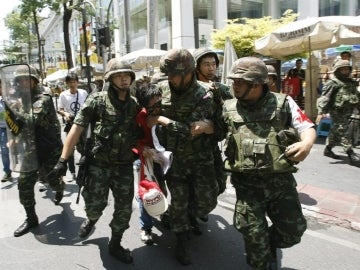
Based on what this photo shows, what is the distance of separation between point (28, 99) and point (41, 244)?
1521mm

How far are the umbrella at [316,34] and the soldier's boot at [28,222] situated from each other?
6.37 metres

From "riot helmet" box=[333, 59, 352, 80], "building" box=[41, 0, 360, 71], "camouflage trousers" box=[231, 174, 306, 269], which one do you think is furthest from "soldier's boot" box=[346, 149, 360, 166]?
"building" box=[41, 0, 360, 71]

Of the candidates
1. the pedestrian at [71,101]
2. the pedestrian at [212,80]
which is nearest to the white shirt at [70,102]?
the pedestrian at [71,101]

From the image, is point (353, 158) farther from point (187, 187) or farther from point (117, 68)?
point (117, 68)

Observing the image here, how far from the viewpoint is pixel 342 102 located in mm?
6344

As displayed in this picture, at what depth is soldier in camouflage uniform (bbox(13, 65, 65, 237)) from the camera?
418 cm

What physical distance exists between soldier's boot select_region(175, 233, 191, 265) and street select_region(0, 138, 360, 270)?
6 centimetres

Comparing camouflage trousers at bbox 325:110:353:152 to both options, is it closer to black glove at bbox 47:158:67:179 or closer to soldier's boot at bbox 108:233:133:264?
soldier's boot at bbox 108:233:133:264

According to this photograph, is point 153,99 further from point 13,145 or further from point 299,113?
point 13,145

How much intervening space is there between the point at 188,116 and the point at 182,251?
1.19m

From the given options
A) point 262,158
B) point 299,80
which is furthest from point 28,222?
point 299,80

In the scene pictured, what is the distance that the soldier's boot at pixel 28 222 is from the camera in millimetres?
4211

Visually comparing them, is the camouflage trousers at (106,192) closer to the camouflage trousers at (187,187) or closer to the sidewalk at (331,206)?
the camouflage trousers at (187,187)

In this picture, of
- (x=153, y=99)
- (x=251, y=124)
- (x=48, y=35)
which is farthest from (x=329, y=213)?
(x=48, y=35)
